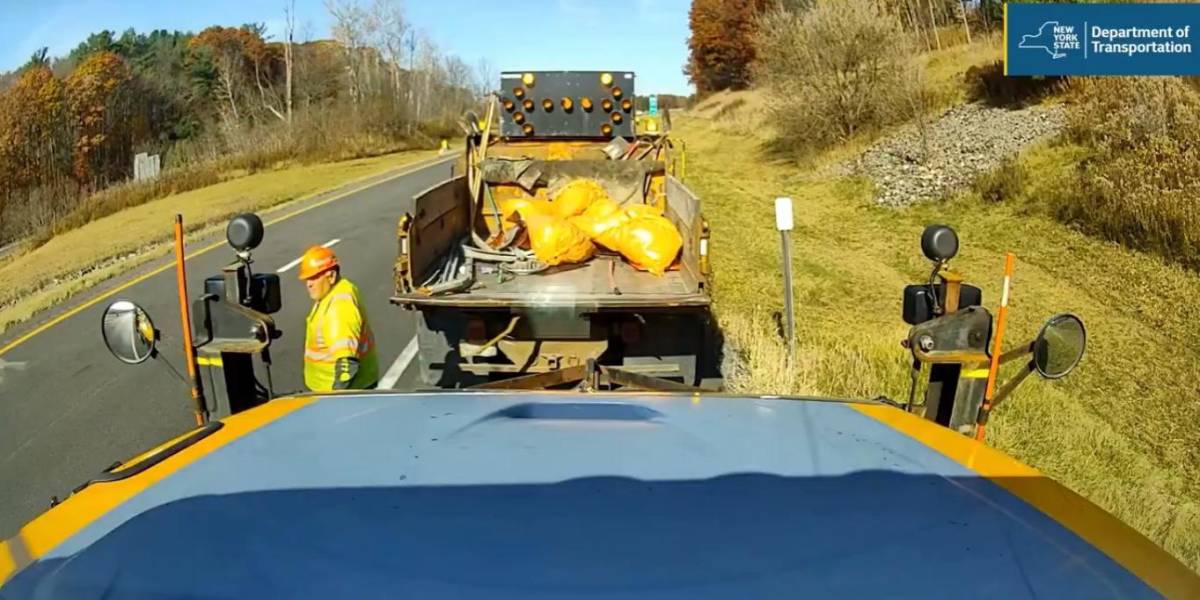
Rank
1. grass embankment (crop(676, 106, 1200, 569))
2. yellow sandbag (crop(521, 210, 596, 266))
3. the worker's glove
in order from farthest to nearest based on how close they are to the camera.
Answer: yellow sandbag (crop(521, 210, 596, 266))
grass embankment (crop(676, 106, 1200, 569))
the worker's glove

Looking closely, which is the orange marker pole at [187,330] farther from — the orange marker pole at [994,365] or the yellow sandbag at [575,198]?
the yellow sandbag at [575,198]

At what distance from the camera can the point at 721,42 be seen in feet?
252

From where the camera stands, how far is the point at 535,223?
8617 millimetres

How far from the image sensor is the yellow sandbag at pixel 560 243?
8.13m

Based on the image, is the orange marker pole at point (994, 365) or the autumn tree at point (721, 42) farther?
the autumn tree at point (721, 42)

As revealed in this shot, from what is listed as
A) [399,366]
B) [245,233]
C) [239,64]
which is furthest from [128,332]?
[239,64]

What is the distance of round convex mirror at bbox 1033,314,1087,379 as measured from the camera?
2934mm

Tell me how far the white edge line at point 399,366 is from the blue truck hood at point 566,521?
6.03m

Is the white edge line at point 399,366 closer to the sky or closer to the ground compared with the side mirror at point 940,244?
closer to the ground

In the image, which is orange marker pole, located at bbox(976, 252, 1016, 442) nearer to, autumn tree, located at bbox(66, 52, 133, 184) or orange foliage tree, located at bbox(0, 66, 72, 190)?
orange foliage tree, located at bbox(0, 66, 72, 190)

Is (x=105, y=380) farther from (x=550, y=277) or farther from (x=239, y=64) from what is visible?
(x=239, y=64)

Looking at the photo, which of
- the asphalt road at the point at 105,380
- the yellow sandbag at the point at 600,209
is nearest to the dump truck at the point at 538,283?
the yellow sandbag at the point at 600,209

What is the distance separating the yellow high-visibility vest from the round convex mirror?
388 centimetres

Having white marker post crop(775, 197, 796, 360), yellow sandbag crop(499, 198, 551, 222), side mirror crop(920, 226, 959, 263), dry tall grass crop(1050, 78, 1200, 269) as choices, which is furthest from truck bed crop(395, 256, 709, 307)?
dry tall grass crop(1050, 78, 1200, 269)
